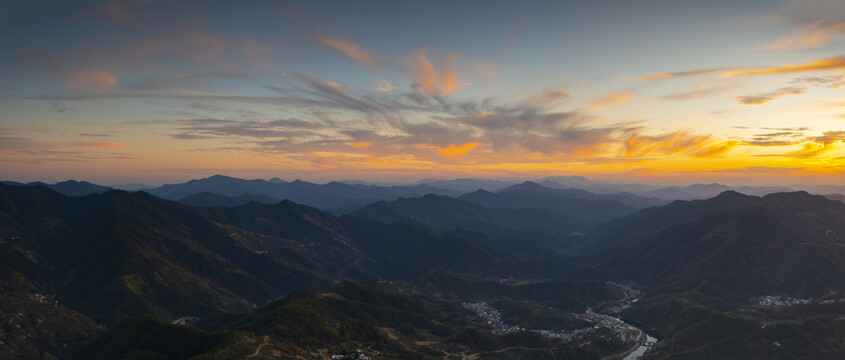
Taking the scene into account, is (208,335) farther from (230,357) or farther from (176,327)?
(230,357)

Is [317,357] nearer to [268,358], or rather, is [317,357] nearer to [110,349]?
[268,358]

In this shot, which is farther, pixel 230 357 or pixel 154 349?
pixel 154 349

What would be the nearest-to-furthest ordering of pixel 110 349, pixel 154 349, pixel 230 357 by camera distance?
pixel 230 357, pixel 154 349, pixel 110 349

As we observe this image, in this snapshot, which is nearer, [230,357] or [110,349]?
[230,357]

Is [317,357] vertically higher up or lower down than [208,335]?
lower down

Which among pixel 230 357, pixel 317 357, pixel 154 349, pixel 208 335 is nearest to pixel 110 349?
pixel 154 349

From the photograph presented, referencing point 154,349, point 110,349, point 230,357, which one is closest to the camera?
point 230,357

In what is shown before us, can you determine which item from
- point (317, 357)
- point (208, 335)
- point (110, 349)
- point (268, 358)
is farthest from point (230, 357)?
point (110, 349)

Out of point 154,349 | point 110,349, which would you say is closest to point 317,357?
point 154,349
